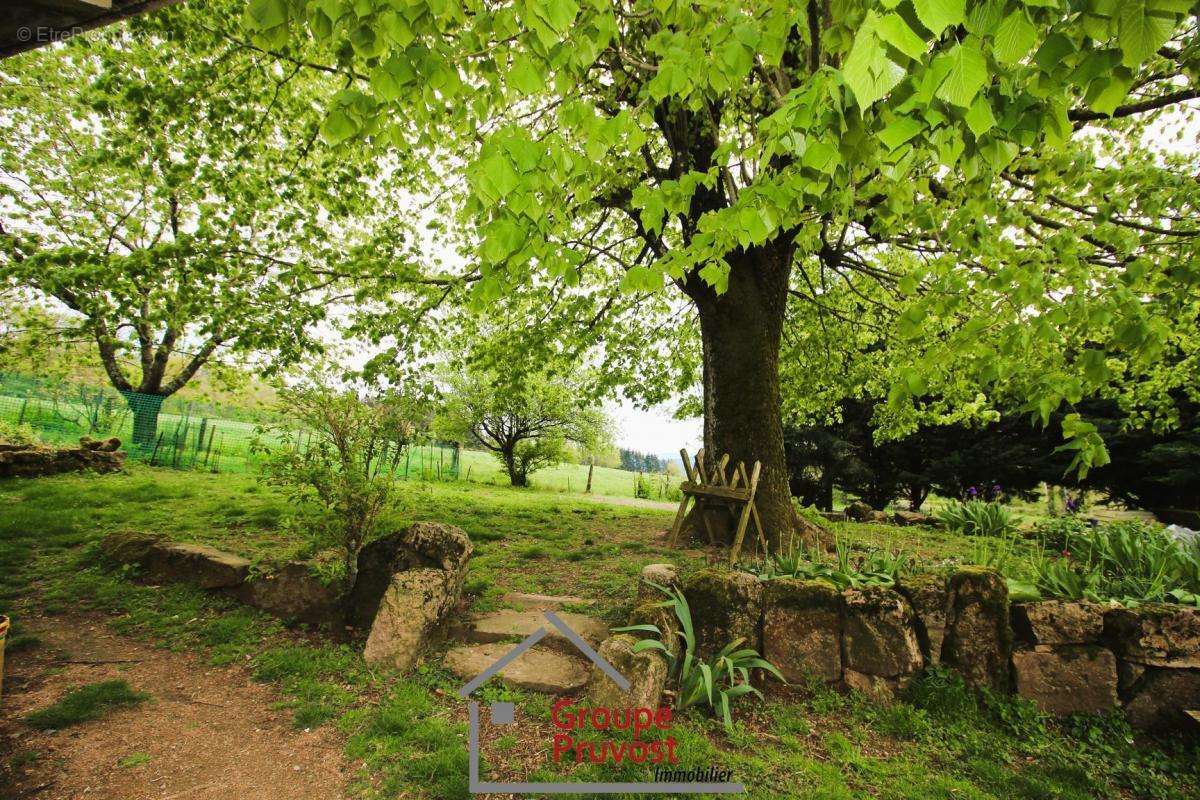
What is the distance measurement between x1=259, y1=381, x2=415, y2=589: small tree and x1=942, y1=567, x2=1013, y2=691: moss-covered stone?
16.7 ft

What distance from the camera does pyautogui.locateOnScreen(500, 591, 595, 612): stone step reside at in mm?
4961

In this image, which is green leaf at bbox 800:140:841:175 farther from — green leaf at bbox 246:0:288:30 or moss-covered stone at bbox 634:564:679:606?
moss-covered stone at bbox 634:564:679:606

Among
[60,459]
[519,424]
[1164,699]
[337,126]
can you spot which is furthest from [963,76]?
[519,424]

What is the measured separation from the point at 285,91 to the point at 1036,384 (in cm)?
928

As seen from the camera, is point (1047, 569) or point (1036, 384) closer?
point (1036, 384)

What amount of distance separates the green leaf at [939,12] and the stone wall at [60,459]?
47.6 feet

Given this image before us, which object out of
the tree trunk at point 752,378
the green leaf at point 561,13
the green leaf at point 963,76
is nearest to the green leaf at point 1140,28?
the green leaf at point 963,76

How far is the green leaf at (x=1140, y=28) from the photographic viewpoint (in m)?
1.54

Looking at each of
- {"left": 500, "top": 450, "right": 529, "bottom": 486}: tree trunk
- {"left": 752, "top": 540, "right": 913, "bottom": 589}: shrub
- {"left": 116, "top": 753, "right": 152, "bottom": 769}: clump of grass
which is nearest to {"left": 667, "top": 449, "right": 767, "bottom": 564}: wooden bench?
{"left": 752, "top": 540, "right": 913, "bottom": 589}: shrub

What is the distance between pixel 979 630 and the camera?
157 inches

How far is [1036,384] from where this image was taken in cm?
356

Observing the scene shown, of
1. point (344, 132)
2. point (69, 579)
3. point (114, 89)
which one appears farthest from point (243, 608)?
point (114, 89)

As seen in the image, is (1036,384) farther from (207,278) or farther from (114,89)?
(114,89)

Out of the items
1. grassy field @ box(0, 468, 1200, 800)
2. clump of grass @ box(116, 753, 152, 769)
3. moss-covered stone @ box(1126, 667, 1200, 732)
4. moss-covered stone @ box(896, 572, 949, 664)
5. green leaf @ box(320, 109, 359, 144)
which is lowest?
clump of grass @ box(116, 753, 152, 769)
